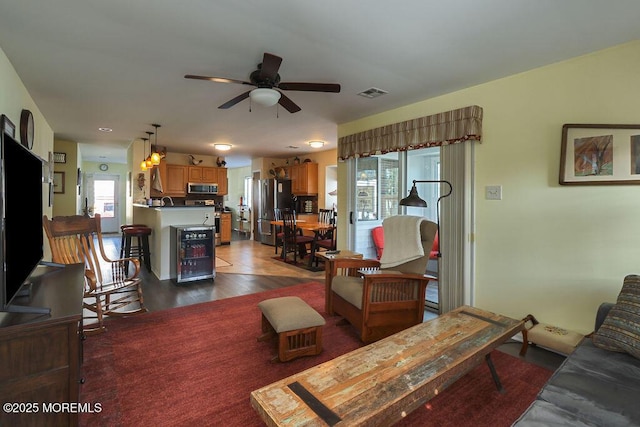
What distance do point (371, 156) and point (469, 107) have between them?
1540mm

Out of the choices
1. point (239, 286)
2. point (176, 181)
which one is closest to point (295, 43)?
point (239, 286)

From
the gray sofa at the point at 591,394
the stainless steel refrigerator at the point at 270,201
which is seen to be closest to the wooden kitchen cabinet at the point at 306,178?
the stainless steel refrigerator at the point at 270,201

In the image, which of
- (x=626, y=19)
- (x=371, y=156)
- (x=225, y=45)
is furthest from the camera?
(x=371, y=156)

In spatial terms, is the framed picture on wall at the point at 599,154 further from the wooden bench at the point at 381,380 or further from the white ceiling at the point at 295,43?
the wooden bench at the point at 381,380

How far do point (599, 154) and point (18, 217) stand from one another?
155 inches

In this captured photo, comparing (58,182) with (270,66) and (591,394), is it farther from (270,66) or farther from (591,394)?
(591,394)

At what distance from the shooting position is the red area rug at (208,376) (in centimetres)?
176

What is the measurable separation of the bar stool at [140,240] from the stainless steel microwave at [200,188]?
2516 mm

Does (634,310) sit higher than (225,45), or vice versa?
(225,45)

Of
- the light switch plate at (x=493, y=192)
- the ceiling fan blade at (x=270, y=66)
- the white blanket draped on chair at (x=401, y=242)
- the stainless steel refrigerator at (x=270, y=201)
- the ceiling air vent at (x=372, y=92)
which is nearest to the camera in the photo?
the ceiling fan blade at (x=270, y=66)

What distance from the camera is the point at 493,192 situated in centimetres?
302

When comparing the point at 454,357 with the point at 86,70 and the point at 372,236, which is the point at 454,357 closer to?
the point at 372,236

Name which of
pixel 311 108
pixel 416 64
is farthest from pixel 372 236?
pixel 416 64

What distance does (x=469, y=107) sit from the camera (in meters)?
3.09
